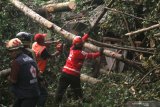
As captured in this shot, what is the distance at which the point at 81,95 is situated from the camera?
9.75 meters

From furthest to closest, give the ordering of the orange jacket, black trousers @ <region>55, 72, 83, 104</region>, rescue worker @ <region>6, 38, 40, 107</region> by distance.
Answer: black trousers @ <region>55, 72, 83, 104</region>
the orange jacket
rescue worker @ <region>6, 38, 40, 107</region>

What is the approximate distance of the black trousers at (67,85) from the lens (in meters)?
9.60

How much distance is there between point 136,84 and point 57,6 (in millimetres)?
5584

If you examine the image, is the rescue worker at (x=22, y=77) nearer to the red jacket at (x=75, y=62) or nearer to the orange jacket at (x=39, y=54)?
the orange jacket at (x=39, y=54)

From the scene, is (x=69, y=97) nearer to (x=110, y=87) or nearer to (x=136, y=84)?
(x=110, y=87)

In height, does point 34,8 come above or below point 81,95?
above

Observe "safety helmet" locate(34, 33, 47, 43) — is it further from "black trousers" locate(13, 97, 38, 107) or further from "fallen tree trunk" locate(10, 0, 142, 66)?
"black trousers" locate(13, 97, 38, 107)

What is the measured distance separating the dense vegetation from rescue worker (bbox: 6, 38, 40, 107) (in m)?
2.39

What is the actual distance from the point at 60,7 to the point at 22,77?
7.15 meters

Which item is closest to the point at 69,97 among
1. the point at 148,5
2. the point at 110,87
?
the point at 110,87

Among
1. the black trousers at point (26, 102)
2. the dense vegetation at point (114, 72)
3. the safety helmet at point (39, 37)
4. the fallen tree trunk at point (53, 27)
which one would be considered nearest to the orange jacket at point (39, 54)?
the safety helmet at point (39, 37)

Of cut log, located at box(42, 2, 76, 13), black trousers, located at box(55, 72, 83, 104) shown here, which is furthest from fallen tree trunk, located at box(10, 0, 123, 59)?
black trousers, located at box(55, 72, 83, 104)

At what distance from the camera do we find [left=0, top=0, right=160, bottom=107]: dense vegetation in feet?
29.6

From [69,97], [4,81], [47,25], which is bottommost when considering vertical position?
[69,97]
